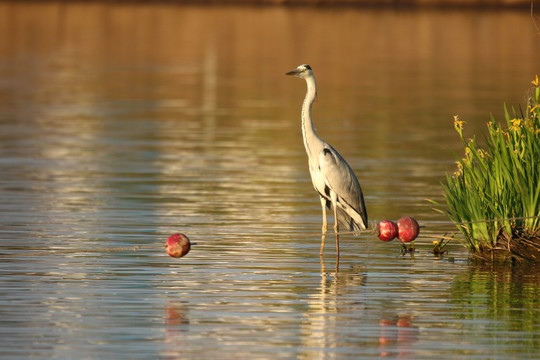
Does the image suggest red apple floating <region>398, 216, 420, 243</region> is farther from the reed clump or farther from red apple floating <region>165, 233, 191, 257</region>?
red apple floating <region>165, 233, 191, 257</region>

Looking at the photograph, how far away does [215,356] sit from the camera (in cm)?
975

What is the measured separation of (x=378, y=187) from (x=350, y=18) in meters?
82.6

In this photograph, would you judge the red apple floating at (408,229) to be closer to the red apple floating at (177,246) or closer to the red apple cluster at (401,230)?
the red apple cluster at (401,230)

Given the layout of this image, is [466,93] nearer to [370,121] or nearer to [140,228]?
[370,121]

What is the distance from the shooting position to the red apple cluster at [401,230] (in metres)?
13.9

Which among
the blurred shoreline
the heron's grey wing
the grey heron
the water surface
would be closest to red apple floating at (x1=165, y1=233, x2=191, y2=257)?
the water surface

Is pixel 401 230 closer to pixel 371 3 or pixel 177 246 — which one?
pixel 177 246

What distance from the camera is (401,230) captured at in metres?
14.0

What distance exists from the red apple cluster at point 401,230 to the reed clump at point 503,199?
0.48 m

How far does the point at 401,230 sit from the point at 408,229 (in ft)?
0.32

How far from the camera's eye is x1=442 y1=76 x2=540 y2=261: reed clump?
13898 mm

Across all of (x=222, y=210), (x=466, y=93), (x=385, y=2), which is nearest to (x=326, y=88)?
(x=466, y=93)

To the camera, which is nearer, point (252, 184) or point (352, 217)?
point (352, 217)

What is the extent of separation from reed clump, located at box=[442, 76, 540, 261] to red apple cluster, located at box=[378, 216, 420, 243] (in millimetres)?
475
